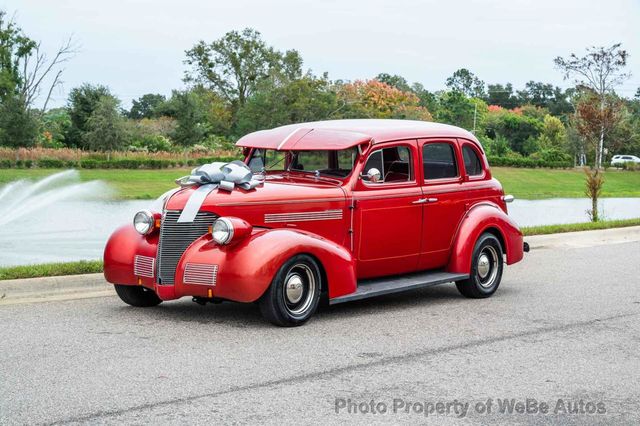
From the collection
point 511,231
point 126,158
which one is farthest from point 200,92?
point 511,231

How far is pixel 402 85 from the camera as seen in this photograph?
7850cm

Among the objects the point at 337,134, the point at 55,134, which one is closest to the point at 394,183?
the point at 337,134

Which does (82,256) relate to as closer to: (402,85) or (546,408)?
(546,408)

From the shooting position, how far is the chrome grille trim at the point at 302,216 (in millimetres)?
8523

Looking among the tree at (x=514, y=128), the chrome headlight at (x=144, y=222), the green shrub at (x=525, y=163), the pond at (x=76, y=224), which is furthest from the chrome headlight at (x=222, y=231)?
the tree at (x=514, y=128)

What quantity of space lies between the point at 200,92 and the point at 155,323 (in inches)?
1700

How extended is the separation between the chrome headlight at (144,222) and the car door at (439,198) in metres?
2.87

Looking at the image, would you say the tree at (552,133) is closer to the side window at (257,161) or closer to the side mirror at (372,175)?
the side window at (257,161)

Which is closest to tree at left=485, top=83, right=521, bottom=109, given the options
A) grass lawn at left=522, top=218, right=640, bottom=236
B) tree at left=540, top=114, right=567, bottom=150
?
tree at left=540, top=114, right=567, bottom=150

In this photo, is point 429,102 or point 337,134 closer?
point 337,134

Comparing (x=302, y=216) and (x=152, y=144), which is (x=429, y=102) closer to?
(x=152, y=144)

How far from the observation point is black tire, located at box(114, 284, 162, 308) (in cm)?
912

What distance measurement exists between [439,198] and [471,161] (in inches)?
39.3

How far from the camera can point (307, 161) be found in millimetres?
9633
